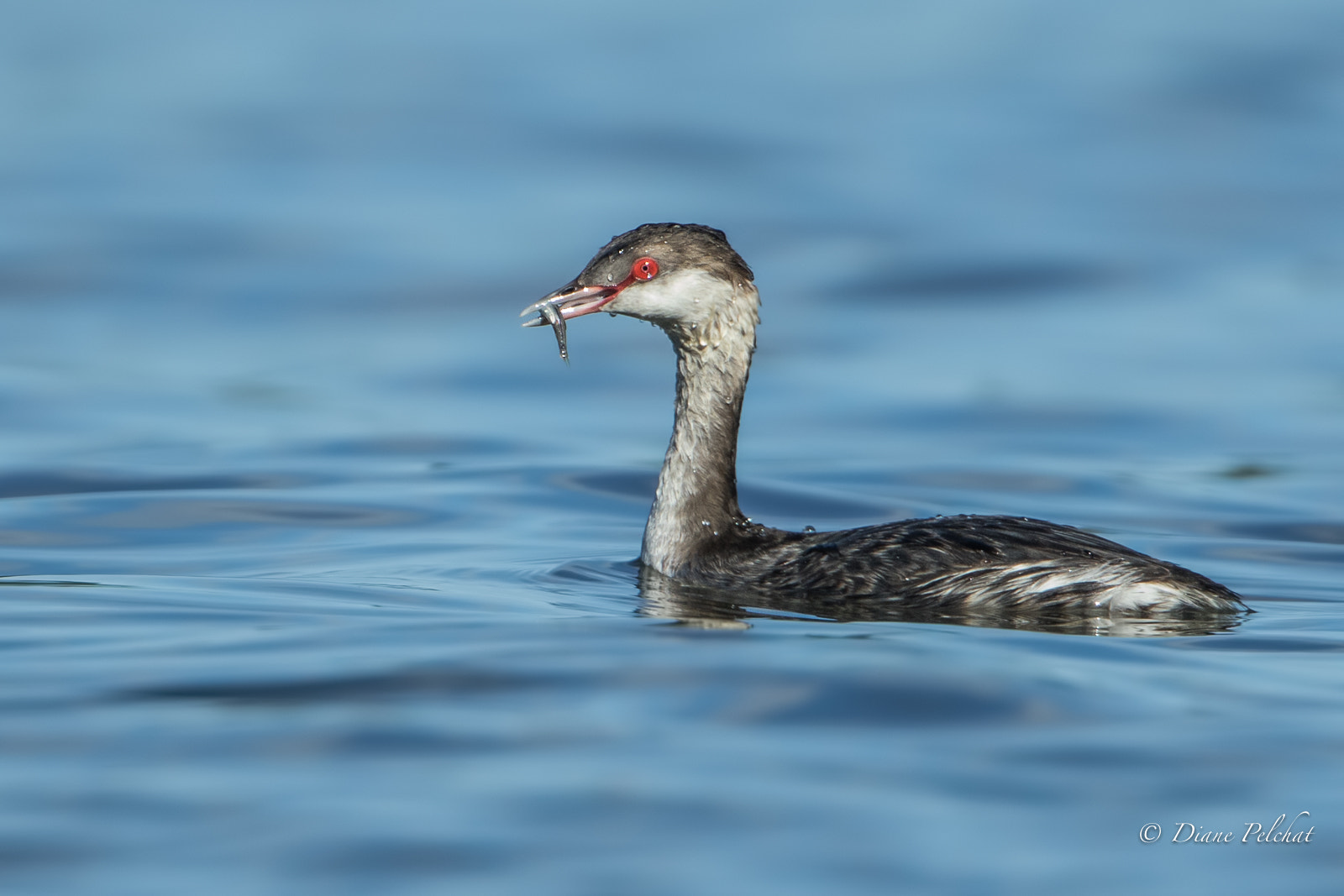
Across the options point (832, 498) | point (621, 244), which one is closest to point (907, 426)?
point (832, 498)

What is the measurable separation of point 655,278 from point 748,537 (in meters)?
1.34

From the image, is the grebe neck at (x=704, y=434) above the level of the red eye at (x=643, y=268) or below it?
below

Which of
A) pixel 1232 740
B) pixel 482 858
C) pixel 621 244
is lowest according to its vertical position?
pixel 482 858

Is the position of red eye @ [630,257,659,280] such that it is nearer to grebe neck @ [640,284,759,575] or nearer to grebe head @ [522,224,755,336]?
grebe head @ [522,224,755,336]

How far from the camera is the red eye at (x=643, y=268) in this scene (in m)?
10.2

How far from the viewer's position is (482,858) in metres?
6.10

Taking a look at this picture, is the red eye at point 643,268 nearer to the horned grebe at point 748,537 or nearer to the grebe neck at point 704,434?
the horned grebe at point 748,537

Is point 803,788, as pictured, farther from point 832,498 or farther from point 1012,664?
point 832,498

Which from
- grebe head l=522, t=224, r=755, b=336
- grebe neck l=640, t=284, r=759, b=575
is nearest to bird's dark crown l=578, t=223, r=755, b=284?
grebe head l=522, t=224, r=755, b=336

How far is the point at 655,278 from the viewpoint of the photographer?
10.3m

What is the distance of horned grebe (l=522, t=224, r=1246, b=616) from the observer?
29.6 feet

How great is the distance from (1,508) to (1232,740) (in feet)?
27.9
